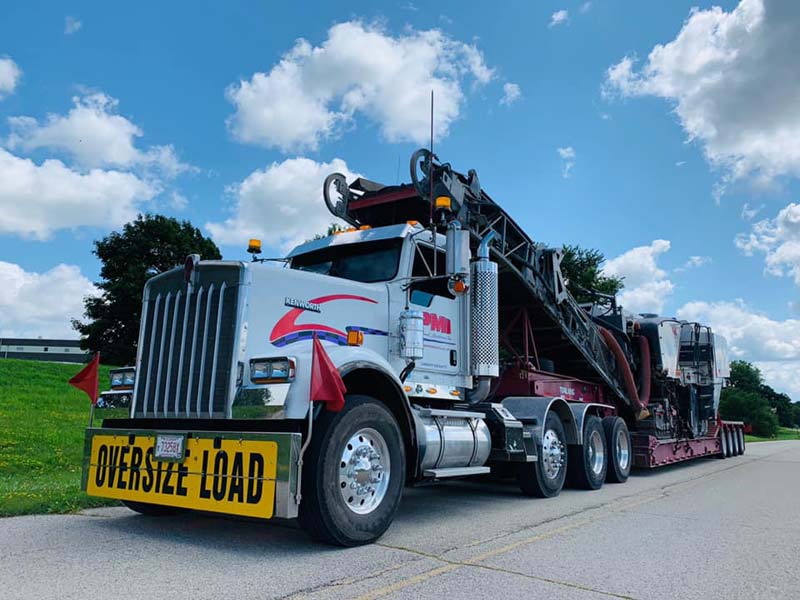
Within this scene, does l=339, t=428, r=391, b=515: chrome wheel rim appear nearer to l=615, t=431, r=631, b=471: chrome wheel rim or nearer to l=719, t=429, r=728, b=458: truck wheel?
l=615, t=431, r=631, b=471: chrome wheel rim

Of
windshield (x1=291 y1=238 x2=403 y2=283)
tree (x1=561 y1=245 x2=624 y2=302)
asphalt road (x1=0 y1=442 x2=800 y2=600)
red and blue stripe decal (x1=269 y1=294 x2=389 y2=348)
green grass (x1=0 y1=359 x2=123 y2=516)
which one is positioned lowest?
asphalt road (x1=0 y1=442 x2=800 y2=600)

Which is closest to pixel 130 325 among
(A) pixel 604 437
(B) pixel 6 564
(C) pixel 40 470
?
(C) pixel 40 470

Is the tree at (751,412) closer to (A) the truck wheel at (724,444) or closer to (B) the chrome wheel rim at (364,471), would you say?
(A) the truck wheel at (724,444)

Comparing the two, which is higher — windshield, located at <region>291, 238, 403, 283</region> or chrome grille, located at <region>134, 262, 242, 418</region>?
windshield, located at <region>291, 238, 403, 283</region>

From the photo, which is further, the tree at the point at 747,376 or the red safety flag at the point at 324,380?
the tree at the point at 747,376

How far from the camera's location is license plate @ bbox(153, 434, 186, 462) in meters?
5.17

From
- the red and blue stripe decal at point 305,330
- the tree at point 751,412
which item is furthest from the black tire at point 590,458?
the tree at point 751,412

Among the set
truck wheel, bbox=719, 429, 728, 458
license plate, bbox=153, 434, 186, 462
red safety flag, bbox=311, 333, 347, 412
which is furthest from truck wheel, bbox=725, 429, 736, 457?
license plate, bbox=153, 434, 186, 462

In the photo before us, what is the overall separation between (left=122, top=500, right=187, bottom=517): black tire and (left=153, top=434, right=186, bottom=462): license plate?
1341mm

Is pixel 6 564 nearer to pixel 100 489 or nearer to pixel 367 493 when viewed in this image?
pixel 100 489

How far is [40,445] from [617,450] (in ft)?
32.7

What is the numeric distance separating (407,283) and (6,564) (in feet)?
13.9

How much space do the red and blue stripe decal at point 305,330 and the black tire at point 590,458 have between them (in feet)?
15.0

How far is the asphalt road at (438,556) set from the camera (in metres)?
4.00
